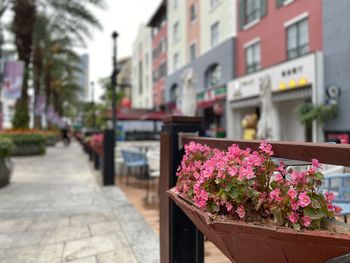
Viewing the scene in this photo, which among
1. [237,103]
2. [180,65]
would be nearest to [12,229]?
[237,103]

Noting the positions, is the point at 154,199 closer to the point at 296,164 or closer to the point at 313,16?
the point at 296,164

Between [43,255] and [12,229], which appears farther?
[12,229]

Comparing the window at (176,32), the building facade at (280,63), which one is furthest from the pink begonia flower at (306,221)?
the window at (176,32)

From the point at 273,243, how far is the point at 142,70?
45468mm

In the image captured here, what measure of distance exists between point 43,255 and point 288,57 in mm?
13965

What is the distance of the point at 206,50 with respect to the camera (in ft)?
75.3

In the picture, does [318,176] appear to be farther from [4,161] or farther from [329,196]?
[4,161]

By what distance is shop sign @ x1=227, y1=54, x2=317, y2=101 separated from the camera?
1288 cm

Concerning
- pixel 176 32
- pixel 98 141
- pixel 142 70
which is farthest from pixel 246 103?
pixel 142 70

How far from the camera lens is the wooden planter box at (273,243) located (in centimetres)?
139

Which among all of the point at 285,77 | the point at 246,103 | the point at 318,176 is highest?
the point at 285,77

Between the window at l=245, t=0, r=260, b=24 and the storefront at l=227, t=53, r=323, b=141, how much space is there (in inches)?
129

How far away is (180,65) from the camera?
2814 centimetres

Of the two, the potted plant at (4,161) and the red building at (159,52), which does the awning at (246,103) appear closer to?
the potted plant at (4,161)
